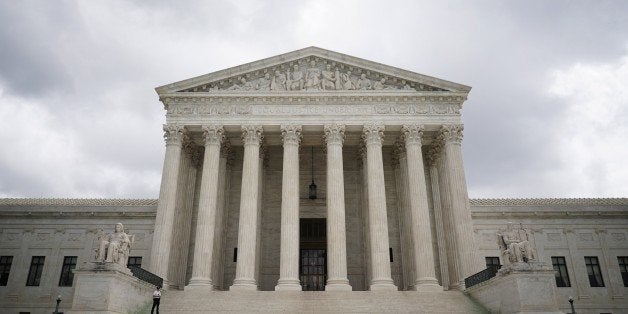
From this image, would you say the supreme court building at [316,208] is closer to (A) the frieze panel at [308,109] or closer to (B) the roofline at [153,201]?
(A) the frieze panel at [308,109]

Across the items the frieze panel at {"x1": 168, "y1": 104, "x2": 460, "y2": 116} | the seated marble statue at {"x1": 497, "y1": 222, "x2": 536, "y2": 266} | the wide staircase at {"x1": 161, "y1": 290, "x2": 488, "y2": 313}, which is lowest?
the wide staircase at {"x1": 161, "y1": 290, "x2": 488, "y2": 313}

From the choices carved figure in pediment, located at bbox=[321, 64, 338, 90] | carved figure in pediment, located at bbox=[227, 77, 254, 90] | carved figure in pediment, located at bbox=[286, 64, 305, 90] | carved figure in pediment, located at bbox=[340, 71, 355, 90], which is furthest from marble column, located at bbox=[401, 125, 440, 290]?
carved figure in pediment, located at bbox=[227, 77, 254, 90]

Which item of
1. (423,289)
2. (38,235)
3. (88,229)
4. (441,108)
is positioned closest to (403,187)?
(441,108)

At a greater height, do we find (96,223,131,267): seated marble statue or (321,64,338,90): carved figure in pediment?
(321,64,338,90): carved figure in pediment

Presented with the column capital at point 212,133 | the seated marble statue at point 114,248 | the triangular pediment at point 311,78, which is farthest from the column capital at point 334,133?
the seated marble statue at point 114,248

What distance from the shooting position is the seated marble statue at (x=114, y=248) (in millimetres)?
22250

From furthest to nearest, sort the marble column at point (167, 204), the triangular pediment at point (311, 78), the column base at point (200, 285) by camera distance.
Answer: the triangular pediment at point (311, 78), the marble column at point (167, 204), the column base at point (200, 285)

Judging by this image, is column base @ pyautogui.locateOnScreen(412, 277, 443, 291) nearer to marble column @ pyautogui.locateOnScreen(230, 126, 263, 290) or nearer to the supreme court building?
the supreme court building

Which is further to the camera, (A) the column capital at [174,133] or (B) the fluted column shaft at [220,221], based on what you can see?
(B) the fluted column shaft at [220,221]

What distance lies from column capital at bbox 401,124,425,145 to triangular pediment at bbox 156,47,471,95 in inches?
100

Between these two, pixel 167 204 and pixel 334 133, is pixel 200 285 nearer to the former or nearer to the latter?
pixel 167 204

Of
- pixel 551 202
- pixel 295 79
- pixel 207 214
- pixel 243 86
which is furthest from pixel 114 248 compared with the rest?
pixel 551 202

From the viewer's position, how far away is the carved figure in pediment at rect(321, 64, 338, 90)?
105 feet

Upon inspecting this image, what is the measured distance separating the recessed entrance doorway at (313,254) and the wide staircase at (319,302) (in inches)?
313
